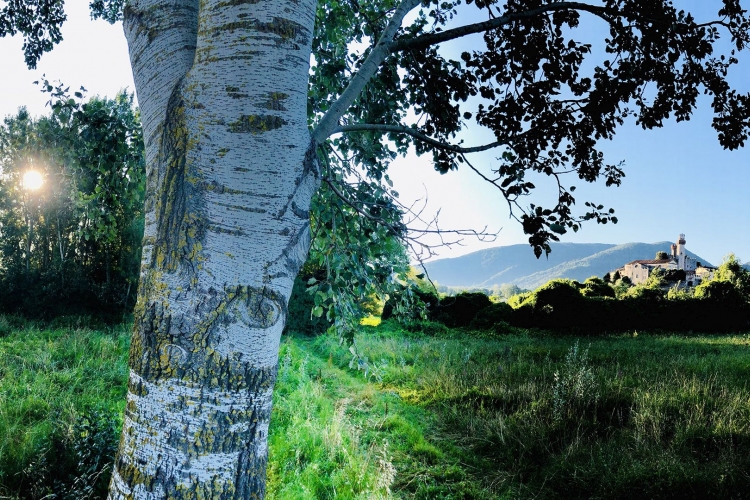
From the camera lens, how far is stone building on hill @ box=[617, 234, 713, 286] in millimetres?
27239

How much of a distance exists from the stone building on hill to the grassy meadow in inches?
898

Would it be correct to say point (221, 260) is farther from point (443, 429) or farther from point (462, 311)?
point (462, 311)

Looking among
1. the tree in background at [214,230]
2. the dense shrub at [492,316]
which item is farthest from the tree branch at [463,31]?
the dense shrub at [492,316]

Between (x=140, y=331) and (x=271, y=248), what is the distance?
56 cm

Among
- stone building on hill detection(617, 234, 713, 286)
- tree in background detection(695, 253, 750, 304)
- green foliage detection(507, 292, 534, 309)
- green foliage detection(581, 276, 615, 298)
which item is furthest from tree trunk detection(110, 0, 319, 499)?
stone building on hill detection(617, 234, 713, 286)

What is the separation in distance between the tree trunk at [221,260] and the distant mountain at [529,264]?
93.4 meters

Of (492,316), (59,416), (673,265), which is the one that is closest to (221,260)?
(59,416)

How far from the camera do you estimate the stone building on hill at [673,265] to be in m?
27.2

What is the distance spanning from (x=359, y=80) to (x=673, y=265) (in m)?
32.7

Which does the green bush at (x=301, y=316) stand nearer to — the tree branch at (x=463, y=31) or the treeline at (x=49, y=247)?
the treeline at (x=49, y=247)

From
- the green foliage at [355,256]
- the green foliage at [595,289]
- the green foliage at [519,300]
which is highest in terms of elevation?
the green foliage at [355,256]

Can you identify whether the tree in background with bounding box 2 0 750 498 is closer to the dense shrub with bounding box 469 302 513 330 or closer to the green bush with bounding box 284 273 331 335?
the green bush with bounding box 284 273 331 335

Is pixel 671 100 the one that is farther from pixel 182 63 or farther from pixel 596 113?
pixel 182 63

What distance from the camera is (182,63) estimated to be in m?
1.80
